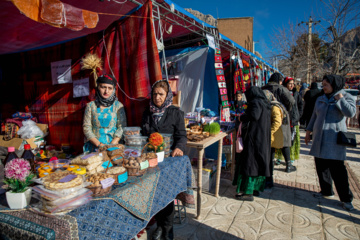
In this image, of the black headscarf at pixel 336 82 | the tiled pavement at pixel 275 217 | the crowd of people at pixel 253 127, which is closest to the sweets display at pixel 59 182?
the crowd of people at pixel 253 127

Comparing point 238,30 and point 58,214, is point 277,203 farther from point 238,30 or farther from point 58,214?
point 238,30

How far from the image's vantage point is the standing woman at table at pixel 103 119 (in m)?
2.61

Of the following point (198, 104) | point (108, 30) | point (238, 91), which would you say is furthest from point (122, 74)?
point (238, 91)

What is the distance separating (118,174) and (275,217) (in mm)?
2504

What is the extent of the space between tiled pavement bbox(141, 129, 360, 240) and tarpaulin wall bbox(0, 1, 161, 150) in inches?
69.5

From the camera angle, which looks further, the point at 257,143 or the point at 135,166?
the point at 257,143

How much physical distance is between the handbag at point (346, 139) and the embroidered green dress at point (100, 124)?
318 cm

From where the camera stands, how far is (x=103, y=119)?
8.75ft

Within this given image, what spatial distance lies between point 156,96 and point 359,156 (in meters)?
6.70

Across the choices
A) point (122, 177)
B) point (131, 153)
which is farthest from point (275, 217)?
point (122, 177)

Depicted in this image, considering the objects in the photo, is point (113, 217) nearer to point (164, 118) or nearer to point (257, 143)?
point (164, 118)

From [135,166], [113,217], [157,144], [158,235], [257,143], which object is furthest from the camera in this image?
[257,143]

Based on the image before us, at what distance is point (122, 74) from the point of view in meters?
3.13

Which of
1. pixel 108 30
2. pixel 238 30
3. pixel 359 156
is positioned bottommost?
pixel 359 156
